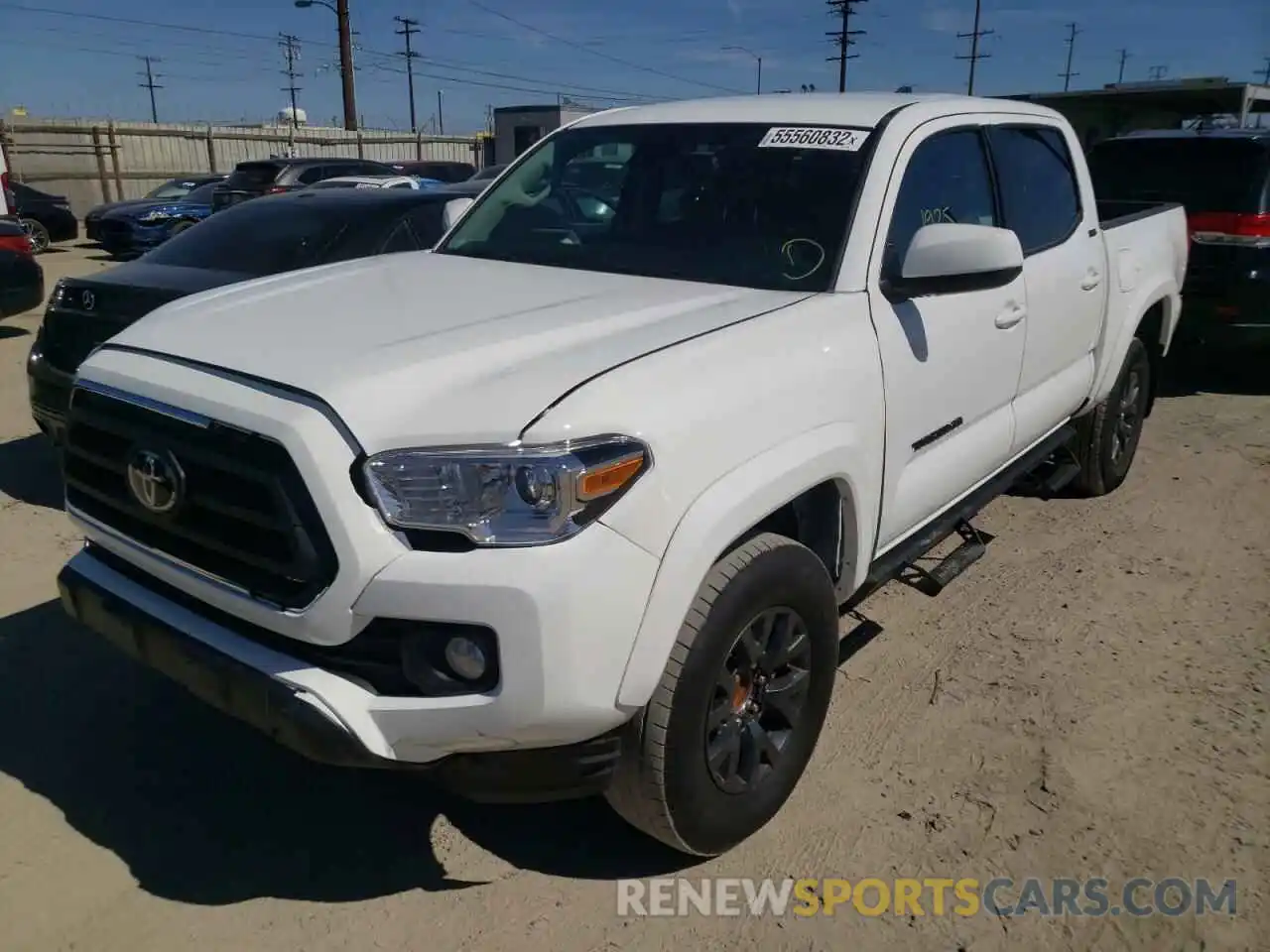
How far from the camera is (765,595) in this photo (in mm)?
2518

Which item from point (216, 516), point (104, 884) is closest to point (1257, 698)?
point (216, 516)

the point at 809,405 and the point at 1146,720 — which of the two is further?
the point at 1146,720

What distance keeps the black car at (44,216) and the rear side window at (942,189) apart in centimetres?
1808

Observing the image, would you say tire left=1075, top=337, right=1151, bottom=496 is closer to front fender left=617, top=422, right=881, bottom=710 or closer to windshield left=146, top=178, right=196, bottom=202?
front fender left=617, top=422, right=881, bottom=710

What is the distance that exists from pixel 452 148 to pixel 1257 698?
115 feet

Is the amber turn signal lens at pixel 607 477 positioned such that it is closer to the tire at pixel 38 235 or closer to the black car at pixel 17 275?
the black car at pixel 17 275

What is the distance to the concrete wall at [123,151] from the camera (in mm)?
24391

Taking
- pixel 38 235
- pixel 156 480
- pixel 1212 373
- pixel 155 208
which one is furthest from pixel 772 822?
pixel 38 235

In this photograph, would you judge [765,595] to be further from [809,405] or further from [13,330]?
[13,330]

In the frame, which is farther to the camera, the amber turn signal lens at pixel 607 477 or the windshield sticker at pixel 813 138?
the windshield sticker at pixel 813 138

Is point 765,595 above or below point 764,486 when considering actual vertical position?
below

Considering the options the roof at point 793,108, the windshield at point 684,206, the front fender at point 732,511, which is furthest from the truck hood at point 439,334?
the roof at point 793,108

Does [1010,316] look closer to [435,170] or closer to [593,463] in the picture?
[593,463]

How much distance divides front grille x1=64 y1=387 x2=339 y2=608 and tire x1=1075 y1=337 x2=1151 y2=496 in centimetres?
432
